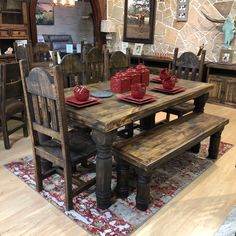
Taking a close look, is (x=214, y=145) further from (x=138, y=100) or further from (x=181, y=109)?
(x=138, y=100)

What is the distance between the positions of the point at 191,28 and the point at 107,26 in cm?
199

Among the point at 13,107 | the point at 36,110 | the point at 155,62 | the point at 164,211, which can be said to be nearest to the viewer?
the point at 36,110

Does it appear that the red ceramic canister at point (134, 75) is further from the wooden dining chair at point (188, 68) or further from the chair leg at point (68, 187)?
the chair leg at point (68, 187)

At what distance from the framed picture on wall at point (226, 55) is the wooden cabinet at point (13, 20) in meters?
3.76

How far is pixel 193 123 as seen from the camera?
2598 millimetres

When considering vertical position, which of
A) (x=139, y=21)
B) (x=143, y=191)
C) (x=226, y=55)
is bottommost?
(x=143, y=191)

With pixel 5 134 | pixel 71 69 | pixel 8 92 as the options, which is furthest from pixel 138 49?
pixel 5 134

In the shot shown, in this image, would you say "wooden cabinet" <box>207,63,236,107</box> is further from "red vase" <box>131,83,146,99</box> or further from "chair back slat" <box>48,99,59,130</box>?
"chair back slat" <box>48,99,59,130</box>

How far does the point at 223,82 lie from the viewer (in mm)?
4613

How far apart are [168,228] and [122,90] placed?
4.03ft

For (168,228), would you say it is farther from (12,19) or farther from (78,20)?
(78,20)

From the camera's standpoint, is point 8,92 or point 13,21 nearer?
point 8,92

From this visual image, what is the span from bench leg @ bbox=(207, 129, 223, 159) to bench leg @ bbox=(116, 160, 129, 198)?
1.16 m

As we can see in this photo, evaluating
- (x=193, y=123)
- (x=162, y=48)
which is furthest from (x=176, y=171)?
(x=162, y=48)
